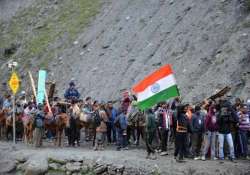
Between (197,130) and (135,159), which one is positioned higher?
(197,130)

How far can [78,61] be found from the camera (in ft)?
119

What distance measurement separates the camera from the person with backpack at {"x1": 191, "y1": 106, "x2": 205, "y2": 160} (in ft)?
66.8

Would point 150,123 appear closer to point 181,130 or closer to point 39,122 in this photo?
point 181,130

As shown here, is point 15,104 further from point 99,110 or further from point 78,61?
point 78,61

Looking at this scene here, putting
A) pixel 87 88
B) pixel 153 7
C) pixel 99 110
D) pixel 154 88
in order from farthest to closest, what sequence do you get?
pixel 153 7 < pixel 87 88 < pixel 99 110 < pixel 154 88

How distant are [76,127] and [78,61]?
13.0 m

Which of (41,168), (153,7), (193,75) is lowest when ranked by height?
(41,168)

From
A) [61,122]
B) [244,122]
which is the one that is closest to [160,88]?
[244,122]

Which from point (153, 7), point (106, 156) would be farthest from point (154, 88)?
point (153, 7)

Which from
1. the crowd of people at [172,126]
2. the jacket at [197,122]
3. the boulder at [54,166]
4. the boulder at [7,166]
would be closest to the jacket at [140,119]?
the crowd of people at [172,126]

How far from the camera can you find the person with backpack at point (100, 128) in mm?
22375

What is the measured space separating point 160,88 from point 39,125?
6236mm

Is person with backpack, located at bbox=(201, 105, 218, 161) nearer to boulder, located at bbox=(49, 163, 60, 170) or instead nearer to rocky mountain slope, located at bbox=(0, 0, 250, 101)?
rocky mountain slope, located at bbox=(0, 0, 250, 101)

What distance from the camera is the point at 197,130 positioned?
67.1 ft
